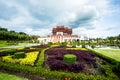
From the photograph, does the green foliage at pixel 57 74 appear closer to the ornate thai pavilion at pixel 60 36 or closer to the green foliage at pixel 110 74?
the green foliage at pixel 110 74

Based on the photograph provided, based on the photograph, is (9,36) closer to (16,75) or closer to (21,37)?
(21,37)

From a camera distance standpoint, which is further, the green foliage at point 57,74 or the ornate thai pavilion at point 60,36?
the ornate thai pavilion at point 60,36

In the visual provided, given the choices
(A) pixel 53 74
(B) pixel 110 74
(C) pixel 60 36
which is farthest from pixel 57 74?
(C) pixel 60 36

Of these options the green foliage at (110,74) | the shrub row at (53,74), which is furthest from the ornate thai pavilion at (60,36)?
the green foliage at (110,74)

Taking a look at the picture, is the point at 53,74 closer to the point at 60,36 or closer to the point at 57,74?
the point at 57,74

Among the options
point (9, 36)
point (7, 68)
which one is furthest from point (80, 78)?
point (9, 36)

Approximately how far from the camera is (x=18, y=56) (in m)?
10.2

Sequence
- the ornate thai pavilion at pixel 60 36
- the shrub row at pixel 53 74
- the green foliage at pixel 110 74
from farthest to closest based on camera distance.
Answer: the ornate thai pavilion at pixel 60 36 < the green foliage at pixel 110 74 < the shrub row at pixel 53 74

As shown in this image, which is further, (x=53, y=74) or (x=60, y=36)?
(x=60, y=36)

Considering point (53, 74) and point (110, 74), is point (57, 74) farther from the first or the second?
point (110, 74)

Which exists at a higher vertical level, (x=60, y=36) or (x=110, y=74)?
(x=60, y=36)

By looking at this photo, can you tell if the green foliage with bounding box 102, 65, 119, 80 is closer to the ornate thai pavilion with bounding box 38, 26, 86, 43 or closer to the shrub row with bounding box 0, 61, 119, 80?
the shrub row with bounding box 0, 61, 119, 80

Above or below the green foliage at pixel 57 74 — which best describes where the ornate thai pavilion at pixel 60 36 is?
above

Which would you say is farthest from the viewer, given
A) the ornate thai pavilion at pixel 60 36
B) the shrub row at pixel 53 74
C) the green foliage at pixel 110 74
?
the ornate thai pavilion at pixel 60 36
